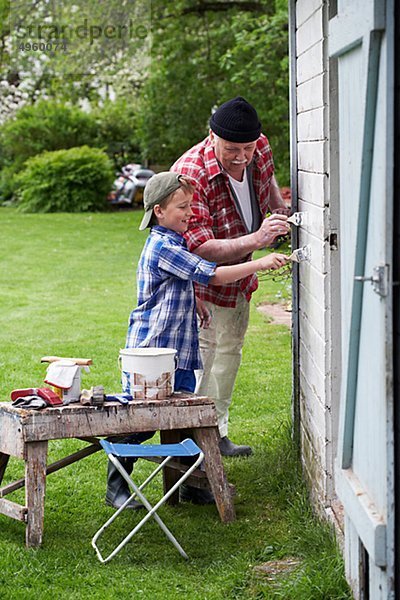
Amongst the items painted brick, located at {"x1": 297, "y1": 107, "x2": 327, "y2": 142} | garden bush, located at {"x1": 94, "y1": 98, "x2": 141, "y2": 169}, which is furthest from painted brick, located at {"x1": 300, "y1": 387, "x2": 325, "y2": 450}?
garden bush, located at {"x1": 94, "y1": 98, "x2": 141, "y2": 169}

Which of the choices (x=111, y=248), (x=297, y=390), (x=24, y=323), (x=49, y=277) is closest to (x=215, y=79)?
(x=111, y=248)

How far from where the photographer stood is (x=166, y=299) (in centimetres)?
509

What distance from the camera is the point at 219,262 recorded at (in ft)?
17.6

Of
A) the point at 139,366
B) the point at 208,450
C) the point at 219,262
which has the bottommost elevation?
the point at 208,450

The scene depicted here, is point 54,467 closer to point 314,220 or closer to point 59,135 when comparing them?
point 314,220

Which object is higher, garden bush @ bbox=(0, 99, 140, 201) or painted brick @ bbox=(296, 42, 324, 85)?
painted brick @ bbox=(296, 42, 324, 85)

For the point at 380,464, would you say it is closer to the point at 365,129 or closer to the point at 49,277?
the point at 365,129

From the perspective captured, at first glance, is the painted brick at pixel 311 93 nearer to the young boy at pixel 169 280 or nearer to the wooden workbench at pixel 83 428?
the young boy at pixel 169 280

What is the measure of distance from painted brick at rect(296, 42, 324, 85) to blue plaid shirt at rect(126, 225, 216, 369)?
3.30 ft

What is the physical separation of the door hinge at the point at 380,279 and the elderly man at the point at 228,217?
6.43ft

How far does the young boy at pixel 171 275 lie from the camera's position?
4.98 m

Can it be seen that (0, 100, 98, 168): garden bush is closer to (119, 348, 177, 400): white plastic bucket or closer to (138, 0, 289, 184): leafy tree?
(138, 0, 289, 184): leafy tree

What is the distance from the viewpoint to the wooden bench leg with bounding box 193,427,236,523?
4.86 metres

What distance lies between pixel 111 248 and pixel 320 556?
1269cm
